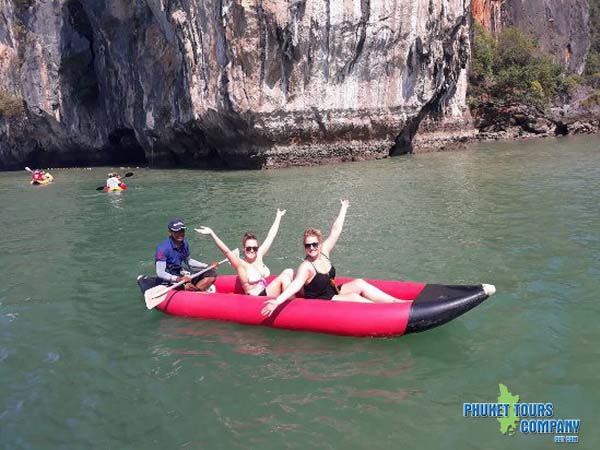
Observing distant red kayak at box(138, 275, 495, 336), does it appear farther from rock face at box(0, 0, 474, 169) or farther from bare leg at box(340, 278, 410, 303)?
rock face at box(0, 0, 474, 169)

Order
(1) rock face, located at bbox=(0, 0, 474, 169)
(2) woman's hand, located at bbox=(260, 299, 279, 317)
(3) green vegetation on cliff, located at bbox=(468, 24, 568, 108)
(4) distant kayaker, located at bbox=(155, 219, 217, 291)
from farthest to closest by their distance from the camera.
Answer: (3) green vegetation on cliff, located at bbox=(468, 24, 568, 108) → (1) rock face, located at bbox=(0, 0, 474, 169) → (4) distant kayaker, located at bbox=(155, 219, 217, 291) → (2) woman's hand, located at bbox=(260, 299, 279, 317)

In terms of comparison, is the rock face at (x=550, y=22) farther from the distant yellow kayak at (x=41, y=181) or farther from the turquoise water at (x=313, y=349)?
the turquoise water at (x=313, y=349)

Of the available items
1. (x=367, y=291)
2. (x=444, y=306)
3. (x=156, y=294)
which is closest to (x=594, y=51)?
(x=367, y=291)

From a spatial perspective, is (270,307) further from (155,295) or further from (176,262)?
(176,262)

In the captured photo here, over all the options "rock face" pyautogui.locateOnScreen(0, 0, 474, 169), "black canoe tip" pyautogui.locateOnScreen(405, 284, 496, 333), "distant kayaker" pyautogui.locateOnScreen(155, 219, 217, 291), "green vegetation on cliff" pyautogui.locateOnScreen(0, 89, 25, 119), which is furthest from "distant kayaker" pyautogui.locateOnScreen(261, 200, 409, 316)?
"green vegetation on cliff" pyautogui.locateOnScreen(0, 89, 25, 119)

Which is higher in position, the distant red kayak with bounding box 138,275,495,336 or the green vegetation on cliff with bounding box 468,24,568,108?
the green vegetation on cliff with bounding box 468,24,568,108

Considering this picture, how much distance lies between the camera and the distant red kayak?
17.2 ft

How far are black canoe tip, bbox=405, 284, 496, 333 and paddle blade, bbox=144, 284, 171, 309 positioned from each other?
3.00m

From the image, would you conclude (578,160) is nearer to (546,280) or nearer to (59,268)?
(546,280)

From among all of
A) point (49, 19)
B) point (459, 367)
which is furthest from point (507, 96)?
point (459, 367)

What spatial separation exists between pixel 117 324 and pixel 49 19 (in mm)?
27857

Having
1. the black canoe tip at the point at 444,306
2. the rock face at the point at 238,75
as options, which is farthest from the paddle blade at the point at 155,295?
the rock face at the point at 238,75

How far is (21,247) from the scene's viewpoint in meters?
10.3

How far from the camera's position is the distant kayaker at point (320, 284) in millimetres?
5684
